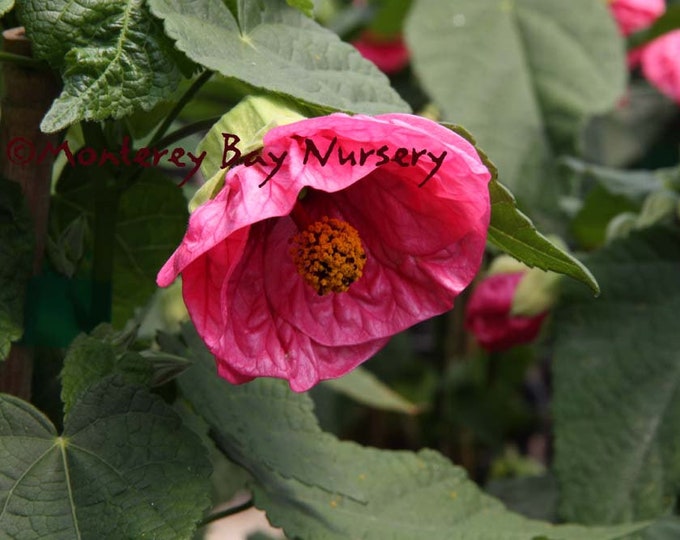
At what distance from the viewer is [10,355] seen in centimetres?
56

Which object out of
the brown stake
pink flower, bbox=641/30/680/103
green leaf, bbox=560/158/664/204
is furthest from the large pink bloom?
pink flower, bbox=641/30/680/103

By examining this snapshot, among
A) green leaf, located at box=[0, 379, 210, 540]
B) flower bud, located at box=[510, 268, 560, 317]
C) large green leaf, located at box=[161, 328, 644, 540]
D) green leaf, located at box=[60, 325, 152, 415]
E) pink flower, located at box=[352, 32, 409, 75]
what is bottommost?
pink flower, located at box=[352, 32, 409, 75]

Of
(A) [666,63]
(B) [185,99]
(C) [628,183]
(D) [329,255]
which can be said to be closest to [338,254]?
(D) [329,255]

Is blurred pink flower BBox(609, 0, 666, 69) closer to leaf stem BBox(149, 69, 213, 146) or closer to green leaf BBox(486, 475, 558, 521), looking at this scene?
green leaf BBox(486, 475, 558, 521)

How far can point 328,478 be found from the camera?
0.57 meters

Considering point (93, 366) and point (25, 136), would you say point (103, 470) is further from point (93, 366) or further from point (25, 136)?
point (25, 136)

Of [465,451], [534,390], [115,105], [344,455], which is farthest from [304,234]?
[534,390]

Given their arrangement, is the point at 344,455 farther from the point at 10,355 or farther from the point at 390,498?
the point at 10,355

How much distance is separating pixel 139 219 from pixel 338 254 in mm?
178

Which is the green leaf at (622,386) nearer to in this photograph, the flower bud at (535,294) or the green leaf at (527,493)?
the flower bud at (535,294)

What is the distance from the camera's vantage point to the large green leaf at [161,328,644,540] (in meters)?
0.56

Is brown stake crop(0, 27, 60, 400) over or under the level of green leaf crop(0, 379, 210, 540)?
over

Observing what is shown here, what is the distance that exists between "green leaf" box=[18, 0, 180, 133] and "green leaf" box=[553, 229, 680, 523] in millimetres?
452

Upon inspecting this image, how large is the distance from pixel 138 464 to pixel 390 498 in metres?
0.19
